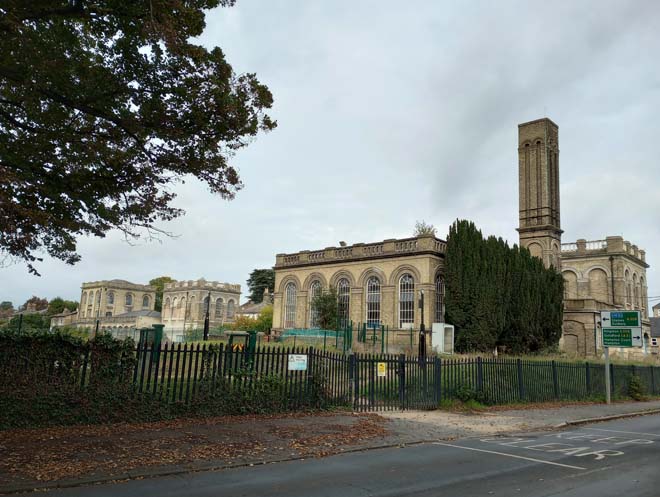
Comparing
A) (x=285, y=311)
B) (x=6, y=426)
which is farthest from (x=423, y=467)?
(x=285, y=311)

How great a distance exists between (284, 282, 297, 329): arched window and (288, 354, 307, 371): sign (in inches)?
1128

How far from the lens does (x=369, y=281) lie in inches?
1467

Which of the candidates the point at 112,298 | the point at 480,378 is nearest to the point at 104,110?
the point at 480,378

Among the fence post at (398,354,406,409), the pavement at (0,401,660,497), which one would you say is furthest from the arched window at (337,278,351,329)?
the pavement at (0,401,660,497)

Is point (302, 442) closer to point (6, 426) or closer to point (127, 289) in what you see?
point (6, 426)

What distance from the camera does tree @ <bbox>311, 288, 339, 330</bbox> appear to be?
37.2m

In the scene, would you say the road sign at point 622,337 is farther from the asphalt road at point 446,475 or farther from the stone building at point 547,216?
the stone building at point 547,216

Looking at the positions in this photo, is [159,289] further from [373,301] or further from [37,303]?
[373,301]

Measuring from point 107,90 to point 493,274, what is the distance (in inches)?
1075

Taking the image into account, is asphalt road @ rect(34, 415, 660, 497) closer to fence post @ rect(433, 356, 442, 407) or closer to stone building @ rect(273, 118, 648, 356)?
fence post @ rect(433, 356, 442, 407)

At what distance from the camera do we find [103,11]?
7.64 metres

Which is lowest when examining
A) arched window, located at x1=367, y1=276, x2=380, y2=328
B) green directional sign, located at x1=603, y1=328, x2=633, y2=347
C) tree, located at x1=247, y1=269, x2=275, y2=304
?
green directional sign, located at x1=603, y1=328, x2=633, y2=347

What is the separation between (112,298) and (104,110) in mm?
90099

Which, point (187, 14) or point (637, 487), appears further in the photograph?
point (187, 14)
